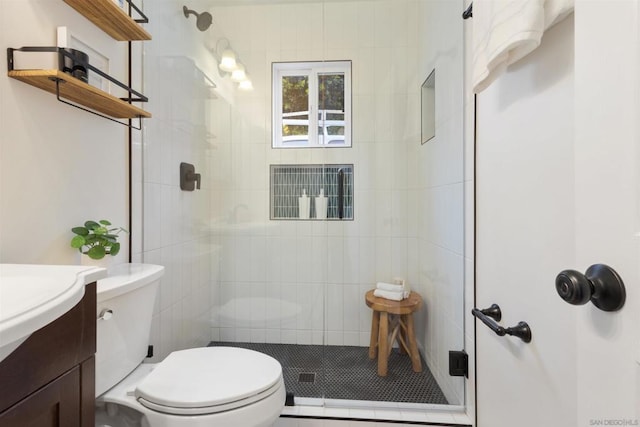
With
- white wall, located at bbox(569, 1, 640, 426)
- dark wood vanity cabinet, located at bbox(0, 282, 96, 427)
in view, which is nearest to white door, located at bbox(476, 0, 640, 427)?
white wall, located at bbox(569, 1, 640, 426)

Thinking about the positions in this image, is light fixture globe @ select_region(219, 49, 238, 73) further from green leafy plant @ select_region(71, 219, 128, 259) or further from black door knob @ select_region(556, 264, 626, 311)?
black door knob @ select_region(556, 264, 626, 311)

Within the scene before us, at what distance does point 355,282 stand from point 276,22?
5.84ft

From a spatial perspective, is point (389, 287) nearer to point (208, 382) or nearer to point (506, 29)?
point (208, 382)

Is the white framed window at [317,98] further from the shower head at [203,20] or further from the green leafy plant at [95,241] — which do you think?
the green leafy plant at [95,241]

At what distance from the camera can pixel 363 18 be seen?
1859 mm

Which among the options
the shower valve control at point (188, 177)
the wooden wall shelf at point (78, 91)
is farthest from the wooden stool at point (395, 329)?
the wooden wall shelf at point (78, 91)

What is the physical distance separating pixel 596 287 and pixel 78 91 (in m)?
1.34

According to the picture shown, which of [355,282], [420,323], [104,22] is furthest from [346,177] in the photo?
[104,22]

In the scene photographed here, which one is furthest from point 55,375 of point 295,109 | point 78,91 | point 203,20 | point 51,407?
point 203,20

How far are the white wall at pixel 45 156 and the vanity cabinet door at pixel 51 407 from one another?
1.45ft

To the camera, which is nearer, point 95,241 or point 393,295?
point 95,241

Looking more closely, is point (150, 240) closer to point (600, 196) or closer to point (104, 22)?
point (104, 22)

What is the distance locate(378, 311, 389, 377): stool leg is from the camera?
1.61 meters

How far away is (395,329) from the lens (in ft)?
5.47
